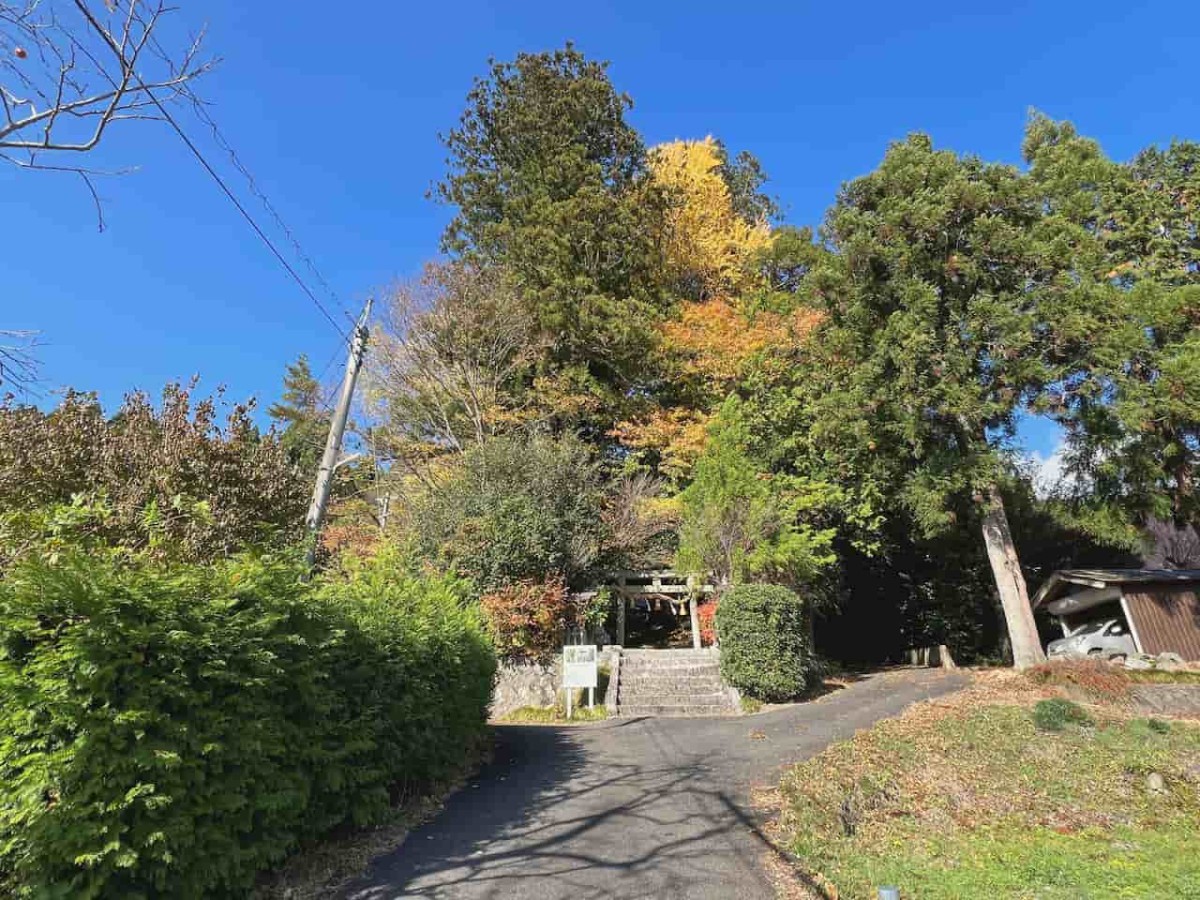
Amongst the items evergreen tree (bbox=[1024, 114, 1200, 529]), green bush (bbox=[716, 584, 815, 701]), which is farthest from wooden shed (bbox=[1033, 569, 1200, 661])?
green bush (bbox=[716, 584, 815, 701])

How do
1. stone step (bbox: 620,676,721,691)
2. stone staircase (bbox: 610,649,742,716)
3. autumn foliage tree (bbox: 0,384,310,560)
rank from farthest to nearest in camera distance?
stone step (bbox: 620,676,721,691)
stone staircase (bbox: 610,649,742,716)
autumn foliage tree (bbox: 0,384,310,560)

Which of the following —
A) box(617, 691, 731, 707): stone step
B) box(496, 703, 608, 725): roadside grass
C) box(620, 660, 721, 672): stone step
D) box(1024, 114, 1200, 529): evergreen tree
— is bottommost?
box(496, 703, 608, 725): roadside grass

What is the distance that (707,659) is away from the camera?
1324 centimetres

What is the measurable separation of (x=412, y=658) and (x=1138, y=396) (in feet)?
50.5

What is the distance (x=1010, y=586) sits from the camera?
47.3 ft

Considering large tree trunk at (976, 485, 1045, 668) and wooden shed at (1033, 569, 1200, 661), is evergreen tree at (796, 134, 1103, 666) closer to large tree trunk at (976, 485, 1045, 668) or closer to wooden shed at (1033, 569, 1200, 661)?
large tree trunk at (976, 485, 1045, 668)

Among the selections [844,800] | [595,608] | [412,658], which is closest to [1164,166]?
[595,608]

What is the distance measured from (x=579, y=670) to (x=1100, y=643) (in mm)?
14071

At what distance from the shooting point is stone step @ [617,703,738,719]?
449 inches

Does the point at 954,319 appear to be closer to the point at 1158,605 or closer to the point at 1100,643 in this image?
the point at 1158,605

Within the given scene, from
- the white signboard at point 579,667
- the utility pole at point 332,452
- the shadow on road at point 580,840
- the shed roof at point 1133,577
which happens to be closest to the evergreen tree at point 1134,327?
the shed roof at point 1133,577

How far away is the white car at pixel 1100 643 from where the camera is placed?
15094 mm

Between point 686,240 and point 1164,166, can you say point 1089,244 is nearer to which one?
point 1164,166

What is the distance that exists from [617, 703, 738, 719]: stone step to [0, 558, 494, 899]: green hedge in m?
7.37
